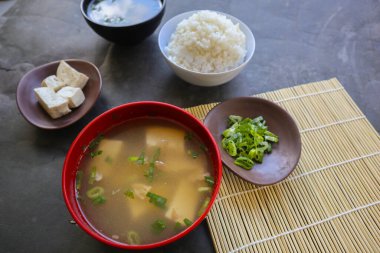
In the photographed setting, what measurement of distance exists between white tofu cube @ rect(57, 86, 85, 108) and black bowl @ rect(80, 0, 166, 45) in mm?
397

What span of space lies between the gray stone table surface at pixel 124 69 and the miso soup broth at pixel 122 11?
0.63 feet

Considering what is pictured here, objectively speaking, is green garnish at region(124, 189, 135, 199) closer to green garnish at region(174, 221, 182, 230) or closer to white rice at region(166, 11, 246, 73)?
green garnish at region(174, 221, 182, 230)

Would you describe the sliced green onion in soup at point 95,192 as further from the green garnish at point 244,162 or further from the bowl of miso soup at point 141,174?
the green garnish at point 244,162

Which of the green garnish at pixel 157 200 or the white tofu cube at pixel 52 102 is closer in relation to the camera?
the green garnish at pixel 157 200

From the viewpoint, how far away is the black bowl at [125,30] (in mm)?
1726

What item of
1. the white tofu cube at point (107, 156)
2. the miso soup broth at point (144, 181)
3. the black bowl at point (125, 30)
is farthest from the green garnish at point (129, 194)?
the black bowl at point (125, 30)

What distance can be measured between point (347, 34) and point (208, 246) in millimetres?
1835

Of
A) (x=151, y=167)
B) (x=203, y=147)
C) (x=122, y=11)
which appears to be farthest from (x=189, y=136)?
(x=122, y=11)

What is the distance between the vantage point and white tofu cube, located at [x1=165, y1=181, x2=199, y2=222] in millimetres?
1152

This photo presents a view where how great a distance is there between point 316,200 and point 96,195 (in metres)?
0.96

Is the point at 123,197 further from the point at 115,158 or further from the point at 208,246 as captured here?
the point at 208,246

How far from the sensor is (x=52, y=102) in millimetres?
1502

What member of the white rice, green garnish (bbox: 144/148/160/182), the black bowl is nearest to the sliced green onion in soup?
green garnish (bbox: 144/148/160/182)

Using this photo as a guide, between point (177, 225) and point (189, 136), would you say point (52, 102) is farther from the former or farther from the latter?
point (177, 225)
